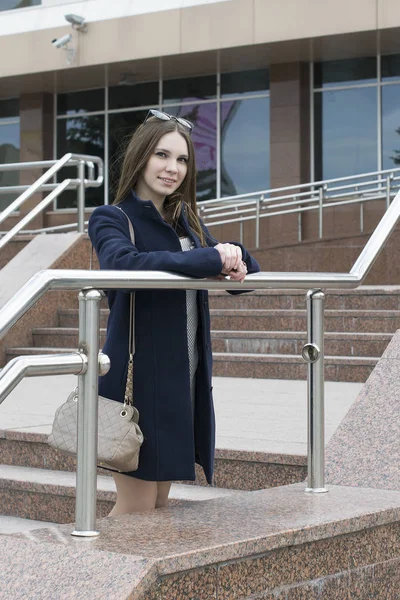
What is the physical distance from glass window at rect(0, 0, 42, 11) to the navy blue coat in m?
17.6

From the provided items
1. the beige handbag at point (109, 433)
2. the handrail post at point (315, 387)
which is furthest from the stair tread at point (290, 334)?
the beige handbag at point (109, 433)

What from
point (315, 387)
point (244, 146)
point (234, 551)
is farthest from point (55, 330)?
point (244, 146)

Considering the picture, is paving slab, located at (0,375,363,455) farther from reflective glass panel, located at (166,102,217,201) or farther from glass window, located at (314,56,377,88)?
glass window, located at (314,56,377,88)

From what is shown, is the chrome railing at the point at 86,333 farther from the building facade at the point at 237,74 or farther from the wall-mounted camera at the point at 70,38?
the wall-mounted camera at the point at 70,38

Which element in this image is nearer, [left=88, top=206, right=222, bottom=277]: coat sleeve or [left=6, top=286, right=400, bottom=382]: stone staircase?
[left=88, top=206, right=222, bottom=277]: coat sleeve

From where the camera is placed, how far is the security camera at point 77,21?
1769cm

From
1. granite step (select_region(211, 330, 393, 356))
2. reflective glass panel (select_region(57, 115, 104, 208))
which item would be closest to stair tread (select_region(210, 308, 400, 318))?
granite step (select_region(211, 330, 393, 356))

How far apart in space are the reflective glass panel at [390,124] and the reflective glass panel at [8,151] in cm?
813

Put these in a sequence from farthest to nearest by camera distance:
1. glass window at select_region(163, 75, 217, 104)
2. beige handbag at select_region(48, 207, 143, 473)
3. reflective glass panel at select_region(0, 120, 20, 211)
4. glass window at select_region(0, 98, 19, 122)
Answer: glass window at select_region(0, 98, 19, 122) < reflective glass panel at select_region(0, 120, 20, 211) < glass window at select_region(163, 75, 217, 104) < beige handbag at select_region(48, 207, 143, 473)

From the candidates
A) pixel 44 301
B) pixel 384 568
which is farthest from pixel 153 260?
pixel 44 301

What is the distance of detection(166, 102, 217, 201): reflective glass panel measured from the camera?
749 inches

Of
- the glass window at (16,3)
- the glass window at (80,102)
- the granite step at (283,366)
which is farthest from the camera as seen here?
the glass window at (80,102)

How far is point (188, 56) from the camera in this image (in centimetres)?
1788

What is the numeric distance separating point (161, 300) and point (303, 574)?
99cm
